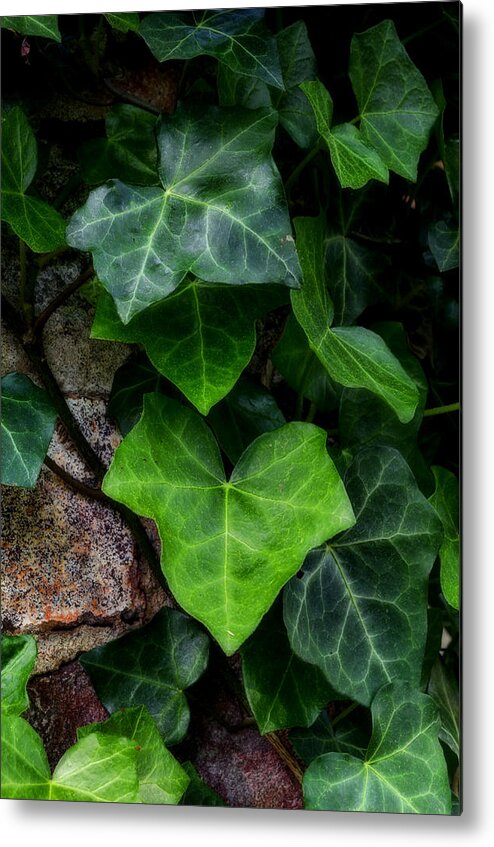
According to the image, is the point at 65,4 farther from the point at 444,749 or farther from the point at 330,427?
the point at 444,749

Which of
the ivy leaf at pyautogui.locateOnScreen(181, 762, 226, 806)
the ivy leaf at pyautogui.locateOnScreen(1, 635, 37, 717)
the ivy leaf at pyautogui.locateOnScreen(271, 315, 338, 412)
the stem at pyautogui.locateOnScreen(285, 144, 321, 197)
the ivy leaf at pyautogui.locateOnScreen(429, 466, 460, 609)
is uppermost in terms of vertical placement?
the stem at pyautogui.locateOnScreen(285, 144, 321, 197)

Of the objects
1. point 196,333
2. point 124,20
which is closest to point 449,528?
point 196,333

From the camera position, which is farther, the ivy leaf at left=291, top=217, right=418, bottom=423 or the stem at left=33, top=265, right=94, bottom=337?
the stem at left=33, top=265, right=94, bottom=337

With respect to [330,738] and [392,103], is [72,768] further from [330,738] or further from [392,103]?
[392,103]

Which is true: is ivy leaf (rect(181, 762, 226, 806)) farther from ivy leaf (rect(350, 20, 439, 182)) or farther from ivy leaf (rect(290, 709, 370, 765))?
ivy leaf (rect(350, 20, 439, 182))

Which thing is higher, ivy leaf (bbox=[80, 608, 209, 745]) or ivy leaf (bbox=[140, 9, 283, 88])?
ivy leaf (bbox=[140, 9, 283, 88])

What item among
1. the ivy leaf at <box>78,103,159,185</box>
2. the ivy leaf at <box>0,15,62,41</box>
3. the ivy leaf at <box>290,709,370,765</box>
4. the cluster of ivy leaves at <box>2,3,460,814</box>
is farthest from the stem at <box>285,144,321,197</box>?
the ivy leaf at <box>290,709,370,765</box>

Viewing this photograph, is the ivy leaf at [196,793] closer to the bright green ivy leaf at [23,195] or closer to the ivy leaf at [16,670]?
the ivy leaf at [16,670]

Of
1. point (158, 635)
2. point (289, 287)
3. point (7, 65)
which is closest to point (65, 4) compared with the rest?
point (7, 65)
